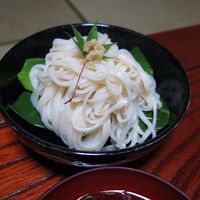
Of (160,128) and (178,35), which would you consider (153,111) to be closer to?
(160,128)

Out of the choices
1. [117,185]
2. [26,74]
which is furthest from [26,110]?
[117,185]

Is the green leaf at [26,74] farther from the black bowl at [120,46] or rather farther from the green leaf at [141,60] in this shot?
the green leaf at [141,60]

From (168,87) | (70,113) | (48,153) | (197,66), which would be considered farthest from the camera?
(197,66)

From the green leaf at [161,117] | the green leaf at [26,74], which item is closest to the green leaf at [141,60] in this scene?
the green leaf at [161,117]

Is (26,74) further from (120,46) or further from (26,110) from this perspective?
(120,46)

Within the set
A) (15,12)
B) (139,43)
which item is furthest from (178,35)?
(15,12)

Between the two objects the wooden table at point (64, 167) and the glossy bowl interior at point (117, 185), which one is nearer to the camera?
the glossy bowl interior at point (117, 185)

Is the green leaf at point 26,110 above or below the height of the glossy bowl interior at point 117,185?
above
